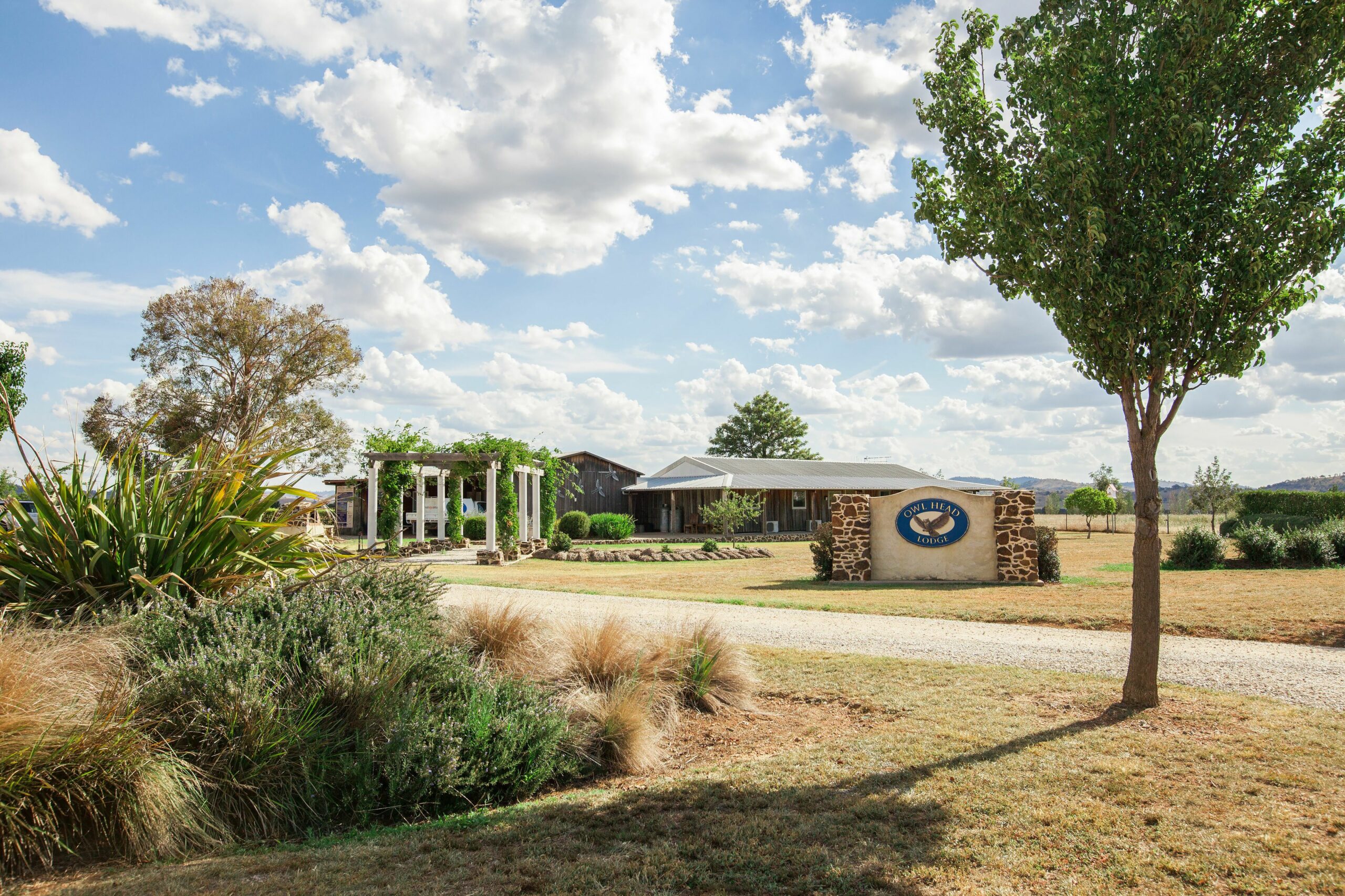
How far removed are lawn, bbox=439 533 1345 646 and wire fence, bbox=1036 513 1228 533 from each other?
2396 centimetres

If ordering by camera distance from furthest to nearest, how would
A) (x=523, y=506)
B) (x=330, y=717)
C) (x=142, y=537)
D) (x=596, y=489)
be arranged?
(x=596, y=489) < (x=523, y=506) < (x=142, y=537) < (x=330, y=717)

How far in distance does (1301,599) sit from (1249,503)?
2346cm

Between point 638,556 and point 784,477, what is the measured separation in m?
19.6

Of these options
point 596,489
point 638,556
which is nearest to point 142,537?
point 638,556

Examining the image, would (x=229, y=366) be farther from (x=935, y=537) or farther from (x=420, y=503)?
(x=935, y=537)

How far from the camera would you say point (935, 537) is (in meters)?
16.8

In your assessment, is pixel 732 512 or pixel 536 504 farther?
pixel 732 512

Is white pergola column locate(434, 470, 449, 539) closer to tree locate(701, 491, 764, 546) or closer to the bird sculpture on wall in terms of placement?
tree locate(701, 491, 764, 546)

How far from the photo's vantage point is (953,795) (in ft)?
14.4

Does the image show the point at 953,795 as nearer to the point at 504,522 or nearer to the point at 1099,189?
the point at 1099,189

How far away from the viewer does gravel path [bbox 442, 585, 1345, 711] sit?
7.22 meters

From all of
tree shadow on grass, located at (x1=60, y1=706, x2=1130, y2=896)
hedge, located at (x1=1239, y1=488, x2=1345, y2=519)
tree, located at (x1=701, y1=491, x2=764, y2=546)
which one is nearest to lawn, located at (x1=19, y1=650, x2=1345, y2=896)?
tree shadow on grass, located at (x1=60, y1=706, x2=1130, y2=896)

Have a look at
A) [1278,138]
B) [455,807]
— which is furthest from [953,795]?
[1278,138]

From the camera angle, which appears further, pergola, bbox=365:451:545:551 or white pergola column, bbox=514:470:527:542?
white pergola column, bbox=514:470:527:542
